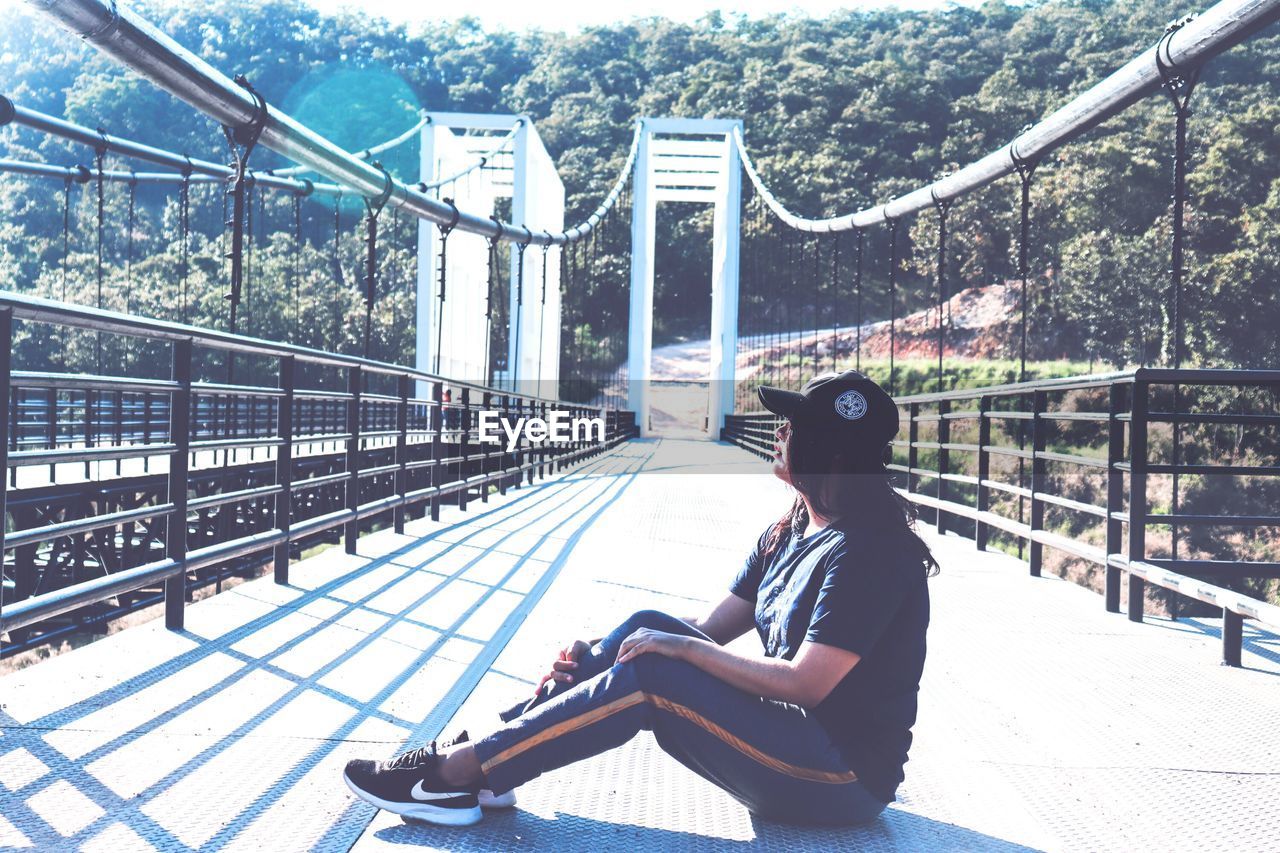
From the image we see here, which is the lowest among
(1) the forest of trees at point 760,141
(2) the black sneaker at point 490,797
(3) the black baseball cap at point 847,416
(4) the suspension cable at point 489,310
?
(2) the black sneaker at point 490,797

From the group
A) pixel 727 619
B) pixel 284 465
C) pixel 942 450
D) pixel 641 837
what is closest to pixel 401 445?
pixel 284 465

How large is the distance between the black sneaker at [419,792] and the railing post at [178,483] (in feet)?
5.60

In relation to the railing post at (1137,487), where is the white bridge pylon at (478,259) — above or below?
above

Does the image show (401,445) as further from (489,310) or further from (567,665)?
(489,310)

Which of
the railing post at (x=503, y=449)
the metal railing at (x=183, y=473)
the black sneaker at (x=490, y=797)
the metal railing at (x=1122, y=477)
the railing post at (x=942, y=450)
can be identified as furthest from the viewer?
the railing post at (x=503, y=449)

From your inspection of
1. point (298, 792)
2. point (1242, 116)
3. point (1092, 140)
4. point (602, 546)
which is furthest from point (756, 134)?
point (298, 792)

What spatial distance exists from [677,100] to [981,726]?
60881mm

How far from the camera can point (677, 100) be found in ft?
201

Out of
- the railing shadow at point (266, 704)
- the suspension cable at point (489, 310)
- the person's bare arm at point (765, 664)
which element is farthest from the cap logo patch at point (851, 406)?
the suspension cable at point (489, 310)

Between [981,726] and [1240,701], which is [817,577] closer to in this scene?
[981,726]

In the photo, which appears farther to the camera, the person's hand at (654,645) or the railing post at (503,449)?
the railing post at (503,449)

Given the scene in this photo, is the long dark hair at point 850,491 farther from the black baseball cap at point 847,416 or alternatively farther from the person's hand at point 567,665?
the person's hand at point 567,665

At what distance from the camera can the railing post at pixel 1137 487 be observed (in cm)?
407

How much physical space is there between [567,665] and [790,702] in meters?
0.41
